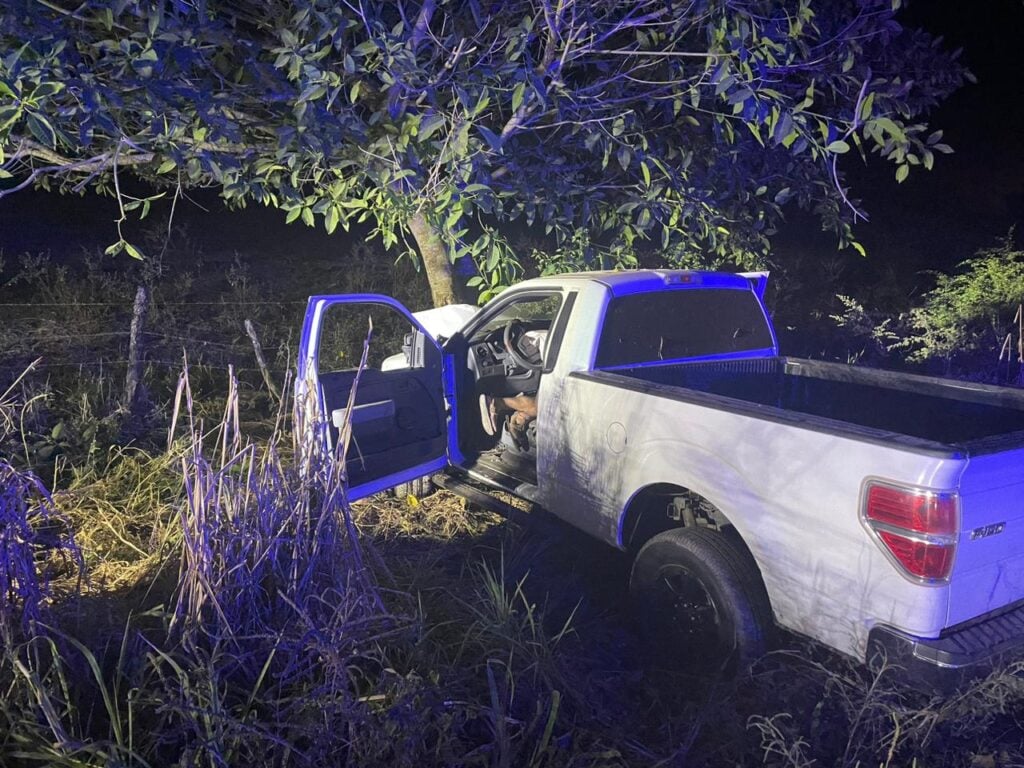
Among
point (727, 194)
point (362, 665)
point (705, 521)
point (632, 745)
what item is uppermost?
point (727, 194)

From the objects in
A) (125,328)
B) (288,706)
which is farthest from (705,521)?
(125,328)

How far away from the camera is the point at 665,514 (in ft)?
13.3

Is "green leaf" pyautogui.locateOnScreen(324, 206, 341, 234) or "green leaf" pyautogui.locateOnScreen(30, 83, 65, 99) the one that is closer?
"green leaf" pyautogui.locateOnScreen(30, 83, 65, 99)

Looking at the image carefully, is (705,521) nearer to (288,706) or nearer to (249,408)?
(288,706)

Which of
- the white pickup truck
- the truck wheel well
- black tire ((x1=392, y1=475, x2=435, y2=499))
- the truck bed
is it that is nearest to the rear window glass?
the white pickup truck

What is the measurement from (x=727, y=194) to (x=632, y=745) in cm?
568

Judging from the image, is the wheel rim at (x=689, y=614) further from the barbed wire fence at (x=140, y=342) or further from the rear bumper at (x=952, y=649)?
the barbed wire fence at (x=140, y=342)

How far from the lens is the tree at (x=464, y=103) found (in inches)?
174

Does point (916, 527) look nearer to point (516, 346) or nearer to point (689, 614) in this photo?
point (689, 614)

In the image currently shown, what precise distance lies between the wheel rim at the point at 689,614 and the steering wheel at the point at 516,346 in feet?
5.29

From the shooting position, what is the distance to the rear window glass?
4559 millimetres

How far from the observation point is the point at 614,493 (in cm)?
395

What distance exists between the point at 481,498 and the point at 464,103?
2279 mm

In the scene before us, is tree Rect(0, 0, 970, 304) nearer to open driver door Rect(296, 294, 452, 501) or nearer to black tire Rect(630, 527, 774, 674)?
open driver door Rect(296, 294, 452, 501)
